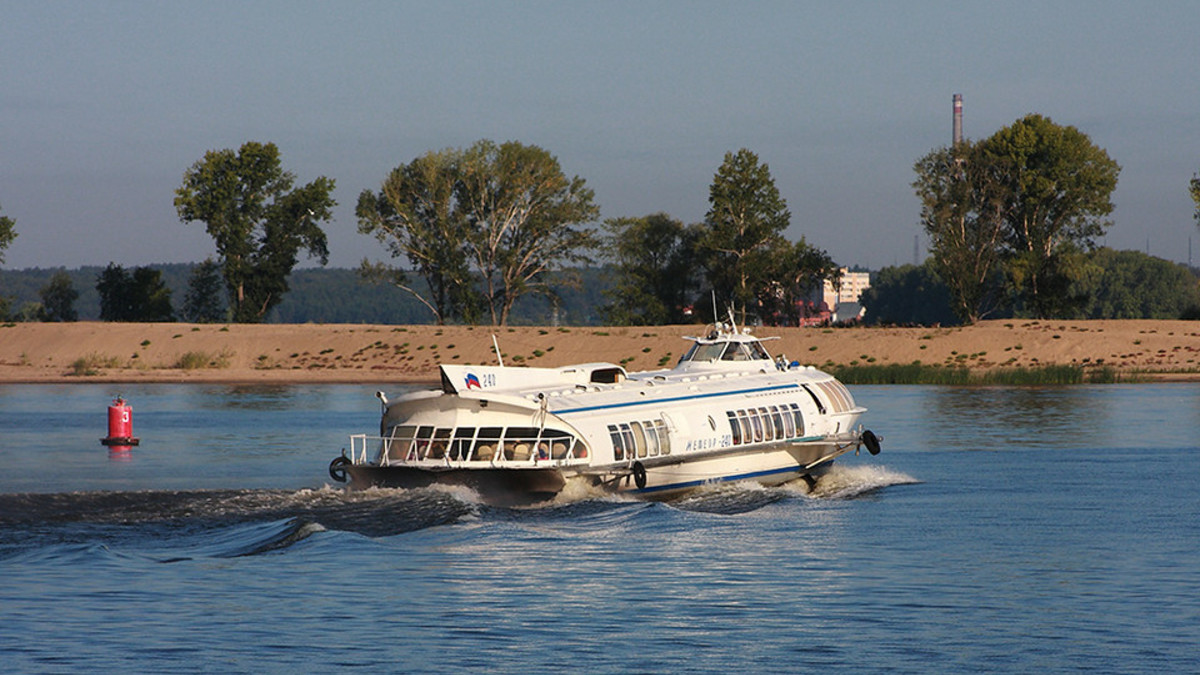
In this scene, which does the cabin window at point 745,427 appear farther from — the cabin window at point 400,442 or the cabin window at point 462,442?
the cabin window at point 400,442

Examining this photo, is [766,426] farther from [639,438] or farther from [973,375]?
[973,375]

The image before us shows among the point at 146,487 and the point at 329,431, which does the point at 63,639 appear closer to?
the point at 146,487

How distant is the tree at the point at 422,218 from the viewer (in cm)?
12038

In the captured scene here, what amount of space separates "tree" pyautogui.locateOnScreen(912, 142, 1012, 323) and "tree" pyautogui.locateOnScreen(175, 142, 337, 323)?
51.2m

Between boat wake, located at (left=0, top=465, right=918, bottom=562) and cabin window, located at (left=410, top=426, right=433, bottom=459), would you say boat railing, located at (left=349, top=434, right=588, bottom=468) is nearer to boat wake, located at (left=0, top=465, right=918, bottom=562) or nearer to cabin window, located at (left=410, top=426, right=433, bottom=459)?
cabin window, located at (left=410, top=426, right=433, bottom=459)

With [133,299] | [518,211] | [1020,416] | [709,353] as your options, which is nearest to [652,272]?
[518,211]

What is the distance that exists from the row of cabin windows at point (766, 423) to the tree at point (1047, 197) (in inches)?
2934

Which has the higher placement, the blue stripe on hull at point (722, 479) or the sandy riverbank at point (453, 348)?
the sandy riverbank at point (453, 348)

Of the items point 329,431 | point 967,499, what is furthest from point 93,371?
point 967,499

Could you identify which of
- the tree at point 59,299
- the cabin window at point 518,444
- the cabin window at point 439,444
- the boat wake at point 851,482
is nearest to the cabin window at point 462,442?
the cabin window at point 439,444

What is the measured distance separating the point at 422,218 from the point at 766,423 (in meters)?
85.7

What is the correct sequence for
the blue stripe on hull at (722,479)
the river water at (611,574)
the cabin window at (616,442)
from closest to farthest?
the river water at (611,574) → the cabin window at (616,442) → the blue stripe on hull at (722,479)

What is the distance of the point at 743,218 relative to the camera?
117 m

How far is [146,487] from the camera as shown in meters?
39.0
